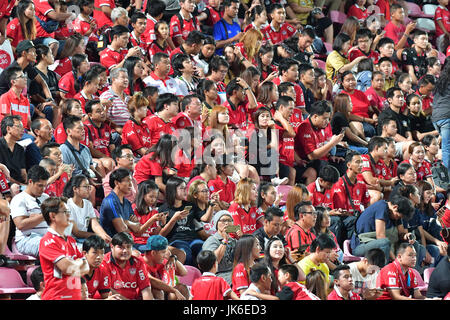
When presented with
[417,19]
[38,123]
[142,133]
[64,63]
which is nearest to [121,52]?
[64,63]

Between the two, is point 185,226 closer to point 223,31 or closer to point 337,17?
point 223,31

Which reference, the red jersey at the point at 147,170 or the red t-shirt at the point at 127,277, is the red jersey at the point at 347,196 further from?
the red t-shirt at the point at 127,277

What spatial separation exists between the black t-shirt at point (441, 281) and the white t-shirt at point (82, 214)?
2939 millimetres

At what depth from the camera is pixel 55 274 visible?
6879 millimetres

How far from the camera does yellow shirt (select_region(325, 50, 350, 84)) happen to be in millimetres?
13529

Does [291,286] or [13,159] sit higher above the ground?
[13,159]

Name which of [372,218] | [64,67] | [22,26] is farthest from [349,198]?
[22,26]

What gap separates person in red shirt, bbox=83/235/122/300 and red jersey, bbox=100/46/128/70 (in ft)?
14.5

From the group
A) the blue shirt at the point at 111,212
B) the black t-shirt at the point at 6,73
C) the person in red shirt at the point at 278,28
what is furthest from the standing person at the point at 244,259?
the person in red shirt at the point at 278,28

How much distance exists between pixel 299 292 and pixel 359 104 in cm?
519

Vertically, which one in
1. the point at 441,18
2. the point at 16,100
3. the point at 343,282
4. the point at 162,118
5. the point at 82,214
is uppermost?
the point at 16,100

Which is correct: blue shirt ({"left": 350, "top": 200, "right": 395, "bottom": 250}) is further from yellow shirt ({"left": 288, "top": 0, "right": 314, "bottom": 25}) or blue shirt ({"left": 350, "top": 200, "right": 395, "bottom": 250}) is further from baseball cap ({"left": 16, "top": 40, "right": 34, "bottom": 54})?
yellow shirt ({"left": 288, "top": 0, "right": 314, "bottom": 25})

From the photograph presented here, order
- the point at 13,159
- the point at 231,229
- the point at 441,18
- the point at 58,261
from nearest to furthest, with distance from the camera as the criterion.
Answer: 1. the point at 58,261
2. the point at 231,229
3. the point at 13,159
4. the point at 441,18
